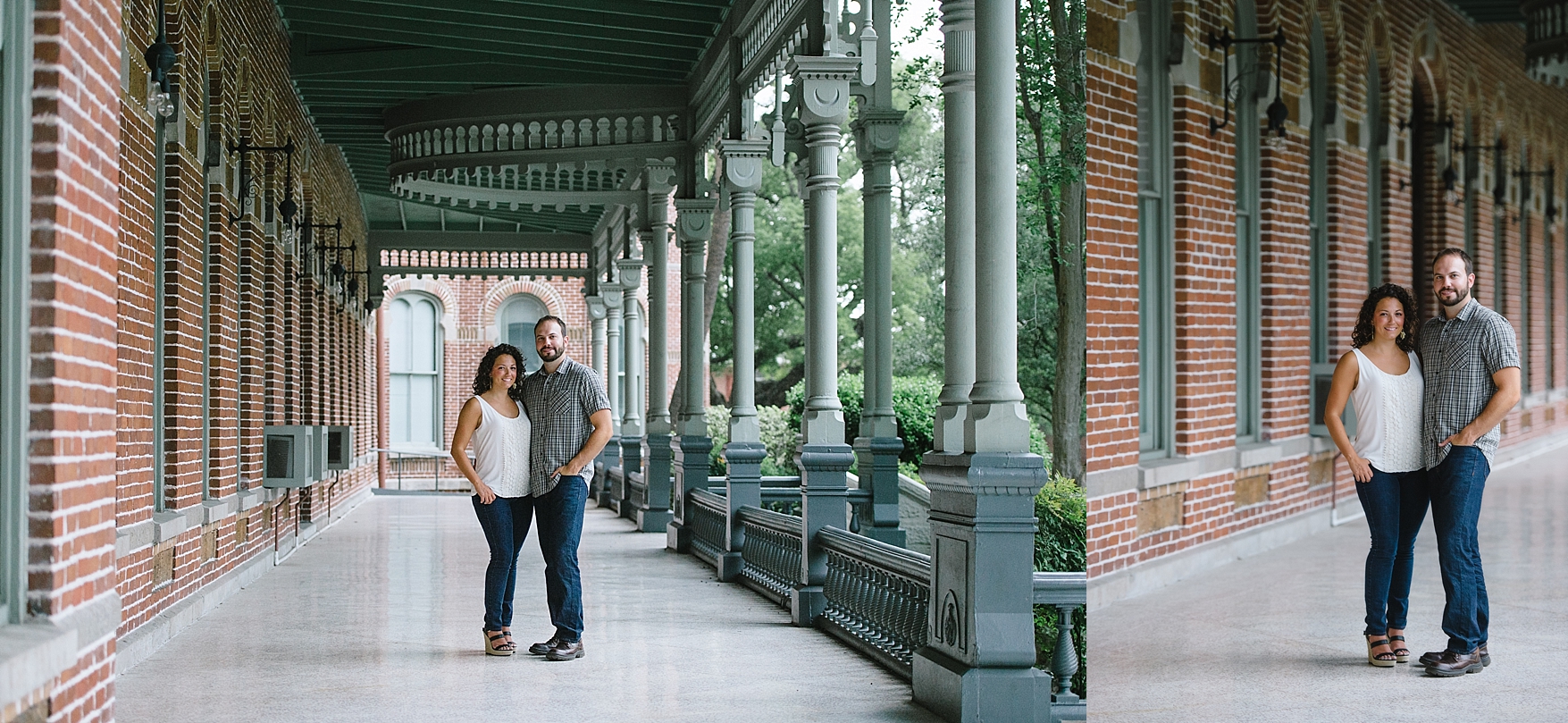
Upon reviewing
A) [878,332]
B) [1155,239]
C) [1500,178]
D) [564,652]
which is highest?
[1500,178]

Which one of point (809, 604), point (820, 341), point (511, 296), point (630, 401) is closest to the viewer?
point (809, 604)

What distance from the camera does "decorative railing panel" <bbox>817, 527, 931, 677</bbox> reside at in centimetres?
725

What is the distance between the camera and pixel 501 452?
792cm

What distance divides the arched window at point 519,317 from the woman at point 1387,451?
92.6ft

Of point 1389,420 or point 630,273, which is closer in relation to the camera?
point 1389,420

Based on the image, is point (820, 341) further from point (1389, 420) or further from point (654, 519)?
point (654, 519)

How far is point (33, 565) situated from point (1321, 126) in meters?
12.5

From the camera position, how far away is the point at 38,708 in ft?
13.6

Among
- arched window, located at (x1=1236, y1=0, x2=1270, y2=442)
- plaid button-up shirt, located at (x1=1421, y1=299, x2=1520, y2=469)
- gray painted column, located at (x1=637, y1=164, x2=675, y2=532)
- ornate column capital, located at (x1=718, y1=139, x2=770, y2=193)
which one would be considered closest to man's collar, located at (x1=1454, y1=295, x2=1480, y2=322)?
plaid button-up shirt, located at (x1=1421, y1=299, x2=1520, y2=469)

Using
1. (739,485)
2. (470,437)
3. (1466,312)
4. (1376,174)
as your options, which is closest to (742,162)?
(739,485)

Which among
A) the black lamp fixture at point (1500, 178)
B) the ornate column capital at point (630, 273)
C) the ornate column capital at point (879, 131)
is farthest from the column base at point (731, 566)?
the black lamp fixture at point (1500, 178)

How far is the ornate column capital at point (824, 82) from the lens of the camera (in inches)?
374

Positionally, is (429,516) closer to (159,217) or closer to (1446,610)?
(159,217)

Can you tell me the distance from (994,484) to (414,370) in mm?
28717
